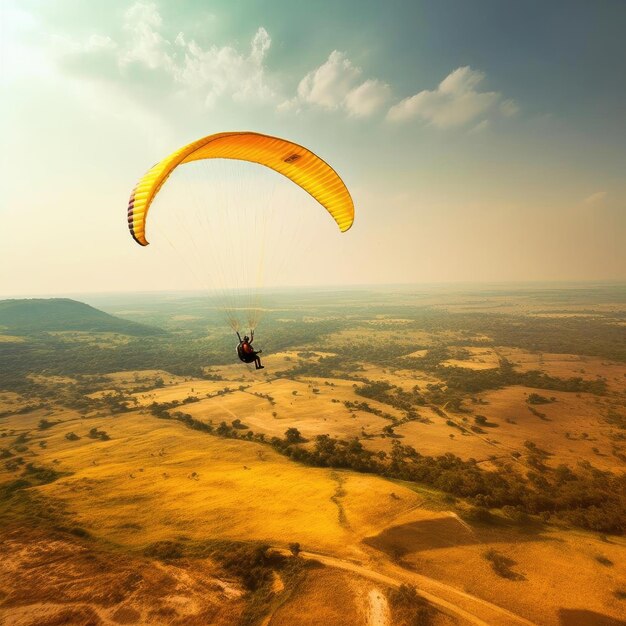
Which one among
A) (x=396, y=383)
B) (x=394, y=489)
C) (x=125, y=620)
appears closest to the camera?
(x=125, y=620)

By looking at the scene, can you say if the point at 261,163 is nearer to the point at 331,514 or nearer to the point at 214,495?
the point at 331,514

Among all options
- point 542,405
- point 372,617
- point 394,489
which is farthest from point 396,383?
point 372,617

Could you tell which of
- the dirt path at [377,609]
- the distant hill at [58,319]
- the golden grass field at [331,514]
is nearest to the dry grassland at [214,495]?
the golden grass field at [331,514]

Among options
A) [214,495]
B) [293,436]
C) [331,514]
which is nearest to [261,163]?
[331,514]

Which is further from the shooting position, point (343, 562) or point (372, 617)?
point (343, 562)

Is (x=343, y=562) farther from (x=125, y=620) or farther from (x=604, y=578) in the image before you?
(x=604, y=578)

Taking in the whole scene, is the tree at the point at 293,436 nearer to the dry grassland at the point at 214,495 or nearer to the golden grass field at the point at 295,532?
the golden grass field at the point at 295,532

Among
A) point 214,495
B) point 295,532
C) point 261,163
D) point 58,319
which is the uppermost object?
point 261,163
